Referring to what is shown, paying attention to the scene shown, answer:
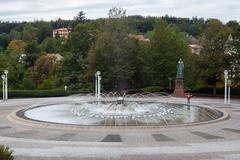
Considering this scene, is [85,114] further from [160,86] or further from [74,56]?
[74,56]

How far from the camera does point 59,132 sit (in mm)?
21078

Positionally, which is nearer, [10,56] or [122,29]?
[122,29]

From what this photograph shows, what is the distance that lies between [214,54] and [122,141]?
95.0ft

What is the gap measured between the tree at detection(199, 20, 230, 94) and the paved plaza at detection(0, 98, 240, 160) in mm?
20576

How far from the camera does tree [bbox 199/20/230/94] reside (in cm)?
4472

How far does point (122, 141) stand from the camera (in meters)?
18.5

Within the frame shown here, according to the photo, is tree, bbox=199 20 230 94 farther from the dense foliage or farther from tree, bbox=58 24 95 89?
tree, bbox=58 24 95 89

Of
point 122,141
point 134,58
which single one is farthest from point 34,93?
Answer: point 122,141

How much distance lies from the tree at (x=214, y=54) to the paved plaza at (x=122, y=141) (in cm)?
2058

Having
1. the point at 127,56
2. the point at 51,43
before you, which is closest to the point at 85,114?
the point at 127,56

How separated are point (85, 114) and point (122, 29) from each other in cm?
2475

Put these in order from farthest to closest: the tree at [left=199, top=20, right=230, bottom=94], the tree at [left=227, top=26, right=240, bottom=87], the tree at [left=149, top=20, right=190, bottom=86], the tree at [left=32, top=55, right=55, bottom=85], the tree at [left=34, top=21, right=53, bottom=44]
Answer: the tree at [left=34, top=21, right=53, bottom=44] → the tree at [left=32, top=55, right=55, bottom=85] → the tree at [left=149, top=20, right=190, bottom=86] → the tree at [left=199, top=20, right=230, bottom=94] → the tree at [left=227, top=26, right=240, bottom=87]

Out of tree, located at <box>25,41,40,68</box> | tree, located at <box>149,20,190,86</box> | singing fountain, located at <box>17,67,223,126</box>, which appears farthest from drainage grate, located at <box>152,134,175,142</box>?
tree, located at <box>25,41,40,68</box>

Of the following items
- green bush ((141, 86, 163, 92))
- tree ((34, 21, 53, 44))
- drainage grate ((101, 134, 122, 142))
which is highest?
tree ((34, 21, 53, 44))
